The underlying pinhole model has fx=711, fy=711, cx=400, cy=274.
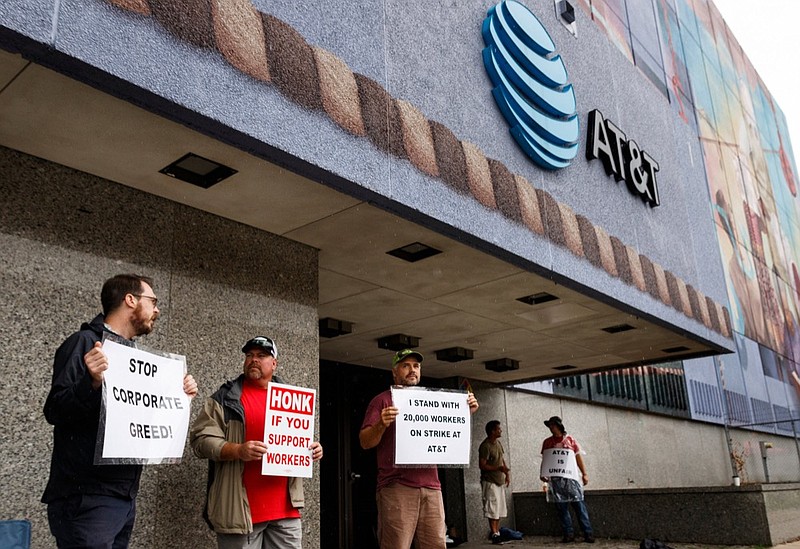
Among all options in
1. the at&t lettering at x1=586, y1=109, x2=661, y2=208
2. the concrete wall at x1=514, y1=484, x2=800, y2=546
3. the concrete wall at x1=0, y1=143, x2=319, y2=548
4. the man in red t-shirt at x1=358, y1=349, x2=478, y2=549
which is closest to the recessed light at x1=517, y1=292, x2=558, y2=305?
the at&t lettering at x1=586, y1=109, x2=661, y2=208

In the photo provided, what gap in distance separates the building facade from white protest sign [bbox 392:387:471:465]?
83 cm

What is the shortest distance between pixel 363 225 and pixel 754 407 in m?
19.4

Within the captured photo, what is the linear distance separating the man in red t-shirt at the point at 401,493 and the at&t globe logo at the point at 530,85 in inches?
120

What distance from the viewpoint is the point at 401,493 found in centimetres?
509

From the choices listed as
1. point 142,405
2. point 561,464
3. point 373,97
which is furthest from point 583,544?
point 142,405

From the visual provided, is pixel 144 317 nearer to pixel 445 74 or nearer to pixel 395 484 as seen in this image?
pixel 395 484

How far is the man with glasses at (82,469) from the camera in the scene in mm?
2957

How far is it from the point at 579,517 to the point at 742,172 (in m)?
17.7

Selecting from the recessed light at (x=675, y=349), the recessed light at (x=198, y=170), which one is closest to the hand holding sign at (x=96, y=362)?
the recessed light at (x=198, y=170)

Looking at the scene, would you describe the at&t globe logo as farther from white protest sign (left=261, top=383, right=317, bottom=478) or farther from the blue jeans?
the blue jeans

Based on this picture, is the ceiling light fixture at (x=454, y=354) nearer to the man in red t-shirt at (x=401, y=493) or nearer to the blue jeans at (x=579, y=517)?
the blue jeans at (x=579, y=517)

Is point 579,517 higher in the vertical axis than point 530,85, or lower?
lower

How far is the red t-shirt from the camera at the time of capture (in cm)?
418

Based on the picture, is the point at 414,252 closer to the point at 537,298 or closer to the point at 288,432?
the point at 537,298
